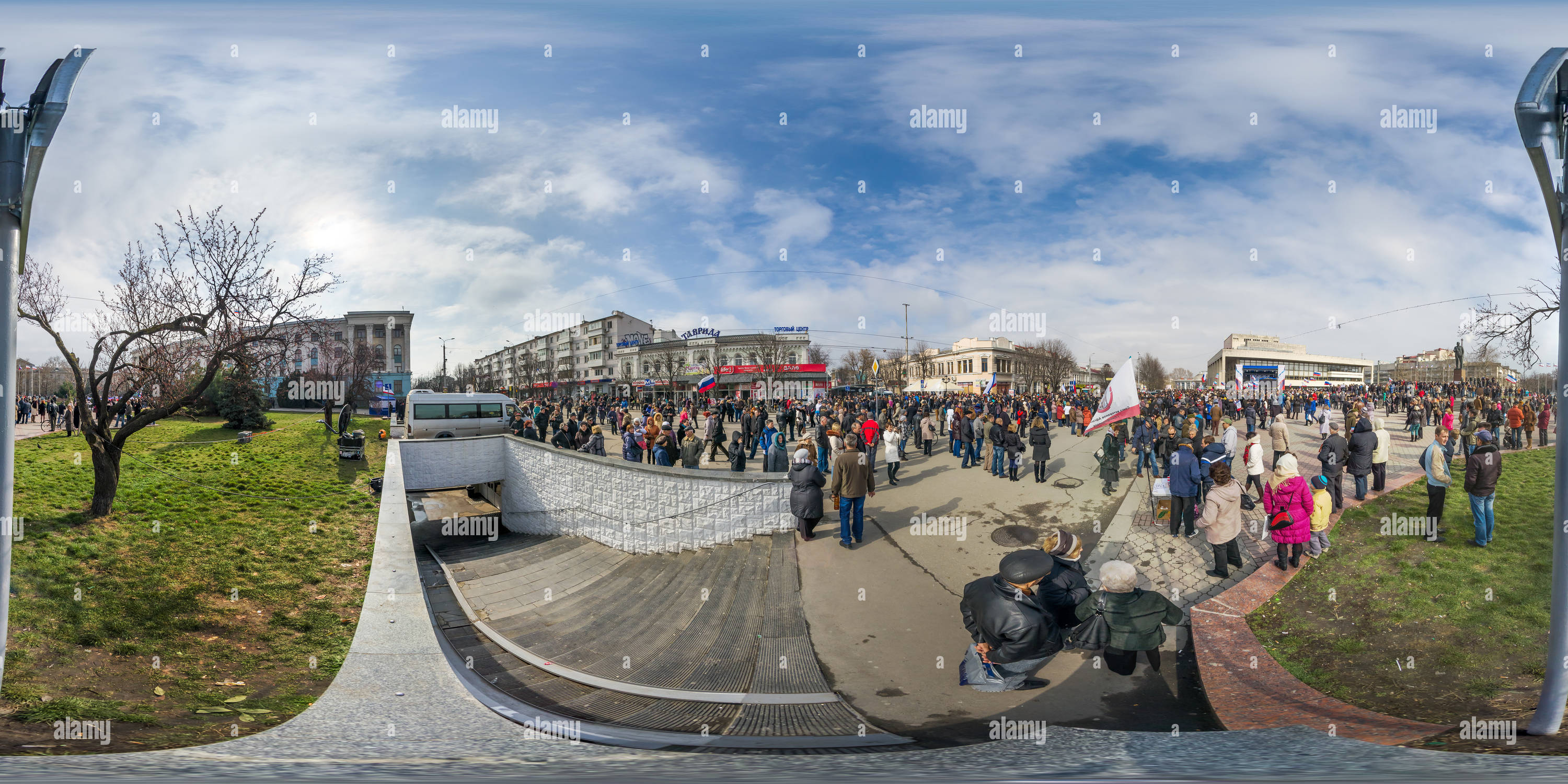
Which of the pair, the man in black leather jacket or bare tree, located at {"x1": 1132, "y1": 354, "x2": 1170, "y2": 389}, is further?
bare tree, located at {"x1": 1132, "y1": 354, "x2": 1170, "y2": 389}

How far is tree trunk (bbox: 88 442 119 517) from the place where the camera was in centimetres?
738

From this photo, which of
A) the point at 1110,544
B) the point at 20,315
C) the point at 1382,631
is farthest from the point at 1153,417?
the point at 20,315

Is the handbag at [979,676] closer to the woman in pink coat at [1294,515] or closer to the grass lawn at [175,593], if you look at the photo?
the woman in pink coat at [1294,515]

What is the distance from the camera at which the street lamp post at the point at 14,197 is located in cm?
364

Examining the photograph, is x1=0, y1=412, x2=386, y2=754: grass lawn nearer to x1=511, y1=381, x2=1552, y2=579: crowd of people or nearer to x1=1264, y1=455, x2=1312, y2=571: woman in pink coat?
x1=511, y1=381, x2=1552, y2=579: crowd of people

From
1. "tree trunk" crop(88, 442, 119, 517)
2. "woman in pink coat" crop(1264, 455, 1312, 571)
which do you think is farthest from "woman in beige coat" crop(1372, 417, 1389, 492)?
"tree trunk" crop(88, 442, 119, 517)

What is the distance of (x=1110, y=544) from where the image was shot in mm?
7406

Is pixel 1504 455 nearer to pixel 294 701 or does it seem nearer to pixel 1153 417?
pixel 1153 417

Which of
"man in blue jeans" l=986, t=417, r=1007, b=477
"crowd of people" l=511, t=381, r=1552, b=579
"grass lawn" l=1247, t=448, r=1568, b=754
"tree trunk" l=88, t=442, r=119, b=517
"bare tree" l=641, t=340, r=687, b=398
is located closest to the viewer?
"grass lawn" l=1247, t=448, r=1568, b=754

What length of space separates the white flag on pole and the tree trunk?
45.8 ft

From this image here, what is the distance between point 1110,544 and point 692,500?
6291mm

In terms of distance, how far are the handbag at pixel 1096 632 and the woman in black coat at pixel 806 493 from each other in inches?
145

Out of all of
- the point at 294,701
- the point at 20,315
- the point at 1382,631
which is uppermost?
the point at 20,315

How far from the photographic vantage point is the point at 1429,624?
199 inches
